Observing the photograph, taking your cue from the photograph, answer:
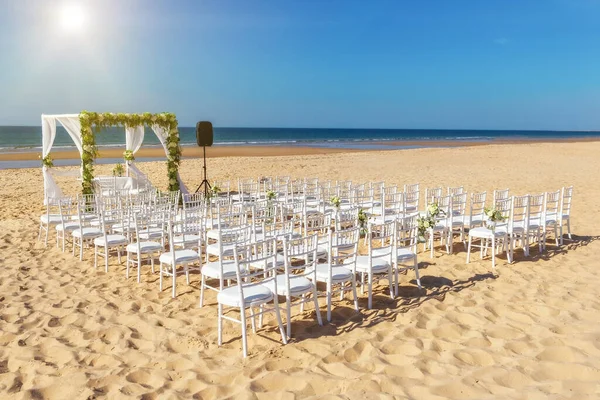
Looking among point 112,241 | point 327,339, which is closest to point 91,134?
point 112,241

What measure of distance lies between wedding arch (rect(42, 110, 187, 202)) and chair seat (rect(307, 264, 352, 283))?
9.15 m

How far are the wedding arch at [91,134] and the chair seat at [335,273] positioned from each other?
9145mm

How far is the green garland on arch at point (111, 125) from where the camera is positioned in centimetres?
1227

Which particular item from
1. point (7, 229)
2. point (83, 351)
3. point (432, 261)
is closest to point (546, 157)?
point (432, 261)

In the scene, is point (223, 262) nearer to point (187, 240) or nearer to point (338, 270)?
point (338, 270)

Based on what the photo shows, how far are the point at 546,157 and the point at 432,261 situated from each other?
22.5 metres

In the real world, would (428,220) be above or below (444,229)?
above

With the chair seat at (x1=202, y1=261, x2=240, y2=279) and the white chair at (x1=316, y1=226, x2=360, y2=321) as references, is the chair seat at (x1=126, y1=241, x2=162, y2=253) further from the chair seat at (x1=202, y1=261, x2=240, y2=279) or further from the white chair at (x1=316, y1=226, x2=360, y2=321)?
the white chair at (x1=316, y1=226, x2=360, y2=321)

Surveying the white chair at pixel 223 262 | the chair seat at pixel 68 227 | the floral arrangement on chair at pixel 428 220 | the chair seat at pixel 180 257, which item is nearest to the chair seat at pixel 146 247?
the chair seat at pixel 180 257

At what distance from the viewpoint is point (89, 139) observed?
1232cm

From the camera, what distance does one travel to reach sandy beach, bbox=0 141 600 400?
3.55 meters

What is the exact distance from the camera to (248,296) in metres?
4.20

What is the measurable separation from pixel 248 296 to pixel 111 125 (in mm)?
10022

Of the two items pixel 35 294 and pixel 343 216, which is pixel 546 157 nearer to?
pixel 343 216
